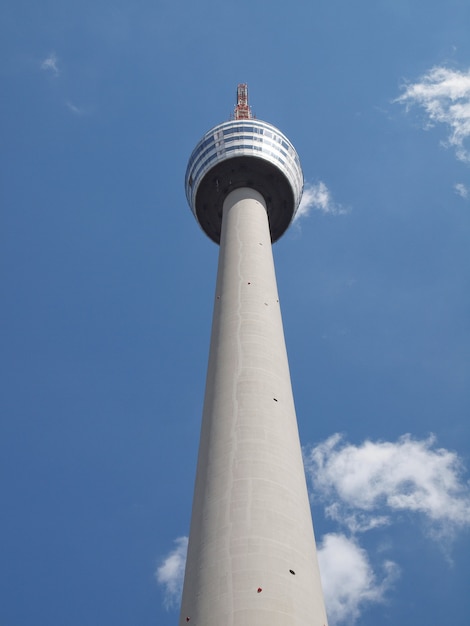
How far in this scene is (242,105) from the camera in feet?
A: 219

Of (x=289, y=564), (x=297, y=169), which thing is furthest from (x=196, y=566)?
(x=297, y=169)

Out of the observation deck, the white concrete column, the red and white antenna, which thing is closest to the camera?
the white concrete column

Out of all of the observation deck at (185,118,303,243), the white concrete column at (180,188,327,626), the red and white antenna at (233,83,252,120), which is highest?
the red and white antenna at (233,83,252,120)

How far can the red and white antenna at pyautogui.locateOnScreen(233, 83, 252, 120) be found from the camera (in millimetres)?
64938

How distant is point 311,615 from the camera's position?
1977 cm

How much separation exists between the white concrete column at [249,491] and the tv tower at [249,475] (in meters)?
0.04

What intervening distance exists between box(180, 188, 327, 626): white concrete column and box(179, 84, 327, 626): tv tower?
0.04 meters

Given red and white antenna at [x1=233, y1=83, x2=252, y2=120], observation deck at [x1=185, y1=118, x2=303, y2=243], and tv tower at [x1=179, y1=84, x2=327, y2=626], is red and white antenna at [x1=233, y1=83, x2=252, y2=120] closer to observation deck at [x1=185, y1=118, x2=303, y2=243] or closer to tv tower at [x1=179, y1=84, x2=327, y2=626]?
observation deck at [x1=185, y1=118, x2=303, y2=243]

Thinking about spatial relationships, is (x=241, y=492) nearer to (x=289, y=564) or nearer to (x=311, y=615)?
(x=289, y=564)

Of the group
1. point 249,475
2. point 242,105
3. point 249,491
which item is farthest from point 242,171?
point 249,491

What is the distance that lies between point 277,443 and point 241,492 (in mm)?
3261

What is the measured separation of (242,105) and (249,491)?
51.5 m

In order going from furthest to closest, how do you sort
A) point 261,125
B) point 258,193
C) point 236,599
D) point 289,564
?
point 261,125 → point 258,193 → point 289,564 → point 236,599

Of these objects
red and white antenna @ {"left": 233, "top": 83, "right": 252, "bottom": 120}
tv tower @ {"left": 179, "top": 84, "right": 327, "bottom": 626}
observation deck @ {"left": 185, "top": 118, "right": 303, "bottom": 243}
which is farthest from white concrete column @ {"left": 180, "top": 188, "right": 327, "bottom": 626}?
red and white antenna @ {"left": 233, "top": 83, "right": 252, "bottom": 120}
